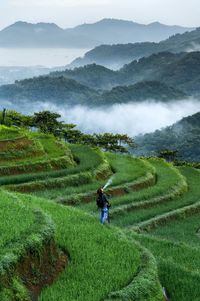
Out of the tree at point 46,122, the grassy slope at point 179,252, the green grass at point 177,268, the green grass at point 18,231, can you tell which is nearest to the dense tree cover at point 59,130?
the tree at point 46,122

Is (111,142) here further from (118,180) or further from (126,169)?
(118,180)

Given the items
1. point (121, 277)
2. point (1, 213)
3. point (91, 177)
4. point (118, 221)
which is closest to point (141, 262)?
point (121, 277)

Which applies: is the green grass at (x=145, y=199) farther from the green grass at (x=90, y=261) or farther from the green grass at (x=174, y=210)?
the green grass at (x=90, y=261)

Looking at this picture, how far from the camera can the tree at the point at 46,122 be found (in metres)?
108

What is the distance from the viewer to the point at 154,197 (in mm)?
42531

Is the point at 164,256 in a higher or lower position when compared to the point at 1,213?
lower

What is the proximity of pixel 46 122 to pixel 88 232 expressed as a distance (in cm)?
8865

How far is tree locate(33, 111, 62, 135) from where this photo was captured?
355ft

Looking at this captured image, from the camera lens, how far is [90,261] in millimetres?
19328

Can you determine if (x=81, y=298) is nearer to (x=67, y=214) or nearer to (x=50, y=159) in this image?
(x=67, y=214)

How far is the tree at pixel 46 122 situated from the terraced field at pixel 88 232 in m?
58.4

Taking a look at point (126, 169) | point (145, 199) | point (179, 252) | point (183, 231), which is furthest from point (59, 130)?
point (179, 252)

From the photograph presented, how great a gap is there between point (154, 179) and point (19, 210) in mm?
28889

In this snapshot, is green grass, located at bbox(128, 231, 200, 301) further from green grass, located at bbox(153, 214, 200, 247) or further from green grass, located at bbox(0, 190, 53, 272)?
green grass, located at bbox(153, 214, 200, 247)
